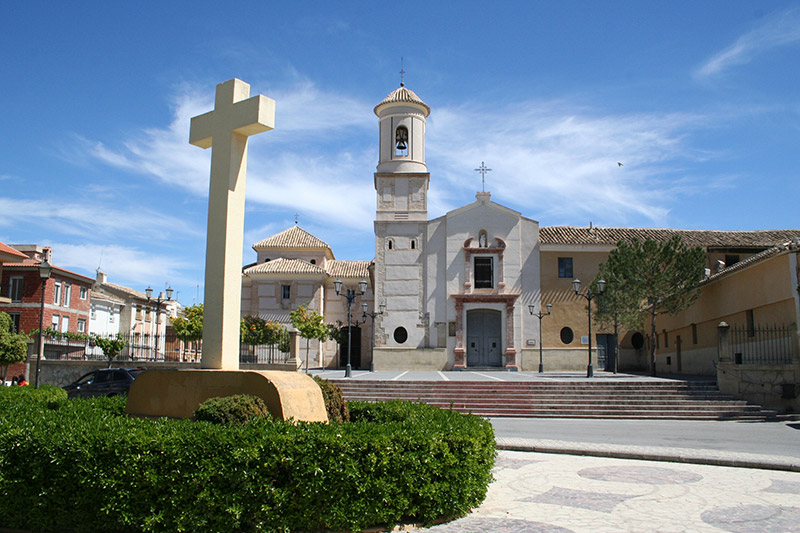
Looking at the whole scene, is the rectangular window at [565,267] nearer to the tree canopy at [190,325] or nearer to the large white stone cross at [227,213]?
the tree canopy at [190,325]

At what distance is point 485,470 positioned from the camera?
23.3 ft

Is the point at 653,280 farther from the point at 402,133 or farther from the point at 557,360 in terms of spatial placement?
the point at 402,133

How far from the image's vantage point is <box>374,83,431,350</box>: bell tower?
37.7m

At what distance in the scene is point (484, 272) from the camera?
38.5 meters

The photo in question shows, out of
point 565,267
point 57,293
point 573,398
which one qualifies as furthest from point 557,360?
point 57,293

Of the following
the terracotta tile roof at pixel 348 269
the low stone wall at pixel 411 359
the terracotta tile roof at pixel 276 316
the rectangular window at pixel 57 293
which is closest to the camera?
the low stone wall at pixel 411 359

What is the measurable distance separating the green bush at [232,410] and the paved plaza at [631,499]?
2.42m

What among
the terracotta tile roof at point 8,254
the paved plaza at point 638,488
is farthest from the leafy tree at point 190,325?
the paved plaza at point 638,488

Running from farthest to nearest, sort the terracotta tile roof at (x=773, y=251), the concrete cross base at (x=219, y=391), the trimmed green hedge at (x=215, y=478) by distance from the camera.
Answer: the terracotta tile roof at (x=773, y=251), the concrete cross base at (x=219, y=391), the trimmed green hedge at (x=215, y=478)

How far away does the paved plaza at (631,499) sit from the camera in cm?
648

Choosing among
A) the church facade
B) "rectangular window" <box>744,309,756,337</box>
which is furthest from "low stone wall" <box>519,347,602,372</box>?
"rectangular window" <box>744,309,756,337</box>

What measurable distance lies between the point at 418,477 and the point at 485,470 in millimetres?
1108

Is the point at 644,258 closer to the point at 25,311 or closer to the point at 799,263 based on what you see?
the point at 799,263

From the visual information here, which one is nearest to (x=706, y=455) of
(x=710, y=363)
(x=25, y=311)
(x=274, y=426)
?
(x=274, y=426)
